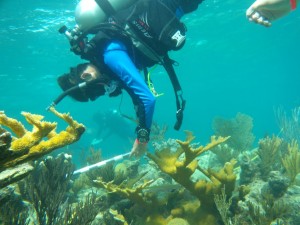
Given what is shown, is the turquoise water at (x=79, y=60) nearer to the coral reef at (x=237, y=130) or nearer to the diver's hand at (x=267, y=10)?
the coral reef at (x=237, y=130)

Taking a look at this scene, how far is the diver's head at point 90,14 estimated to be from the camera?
5215mm

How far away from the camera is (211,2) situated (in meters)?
21.5

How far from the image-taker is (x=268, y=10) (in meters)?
2.62

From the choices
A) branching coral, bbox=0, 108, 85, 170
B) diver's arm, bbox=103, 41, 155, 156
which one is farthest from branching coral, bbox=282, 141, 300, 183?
branching coral, bbox=0, 108, 85, 170

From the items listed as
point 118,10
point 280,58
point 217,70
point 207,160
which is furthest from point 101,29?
point 280,58

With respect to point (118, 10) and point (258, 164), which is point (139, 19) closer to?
point (118, 10)

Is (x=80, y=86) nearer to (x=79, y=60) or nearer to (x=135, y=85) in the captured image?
(x=135, y=85)

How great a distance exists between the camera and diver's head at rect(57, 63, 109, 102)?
4.91 m

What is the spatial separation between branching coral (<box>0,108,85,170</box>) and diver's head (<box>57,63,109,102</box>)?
234 centimetres

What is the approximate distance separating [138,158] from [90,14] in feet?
14.7

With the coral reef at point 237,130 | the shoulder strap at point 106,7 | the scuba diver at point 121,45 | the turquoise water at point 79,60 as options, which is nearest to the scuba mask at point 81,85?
the scuba diver at point 121,45

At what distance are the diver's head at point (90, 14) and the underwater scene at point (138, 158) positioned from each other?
1.75 metres

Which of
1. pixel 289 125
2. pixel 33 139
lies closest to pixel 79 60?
pixel 289 125

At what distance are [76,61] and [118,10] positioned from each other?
24.5m
